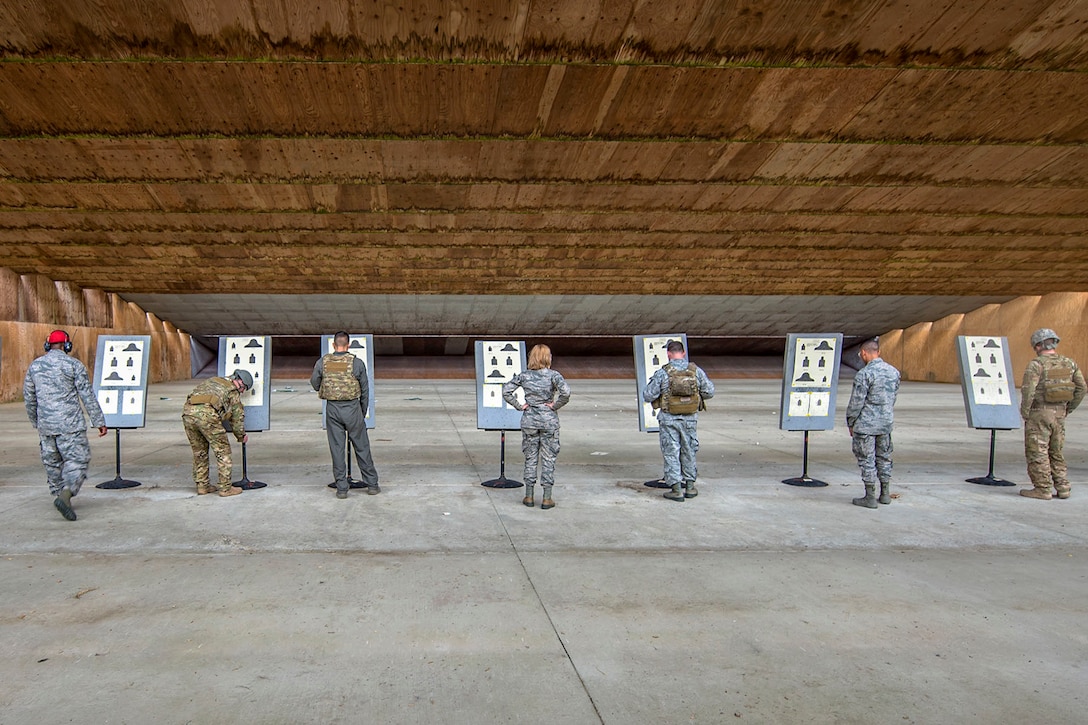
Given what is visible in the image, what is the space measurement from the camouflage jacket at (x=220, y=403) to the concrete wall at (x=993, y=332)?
90.4 feet

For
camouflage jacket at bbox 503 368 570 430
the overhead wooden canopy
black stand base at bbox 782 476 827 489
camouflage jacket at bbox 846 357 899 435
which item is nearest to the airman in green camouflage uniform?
camouflage jacket at bbox 503 368 570 430

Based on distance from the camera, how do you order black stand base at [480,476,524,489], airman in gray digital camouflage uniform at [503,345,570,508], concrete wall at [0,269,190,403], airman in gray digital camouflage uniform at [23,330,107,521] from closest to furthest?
1. airman in gray digital camouflage uniform at [23,330,107,521]
2. airman in gray digital camouflage uniform at [503,345,570,508]
3. black stand base at [480,476,524,489]
4. concrete wall at [0,269,190,403]

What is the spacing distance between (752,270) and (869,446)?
53.7 ft

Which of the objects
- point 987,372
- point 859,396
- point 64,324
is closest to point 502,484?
point 859,396

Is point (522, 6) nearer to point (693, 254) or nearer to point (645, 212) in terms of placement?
point (645, 212)

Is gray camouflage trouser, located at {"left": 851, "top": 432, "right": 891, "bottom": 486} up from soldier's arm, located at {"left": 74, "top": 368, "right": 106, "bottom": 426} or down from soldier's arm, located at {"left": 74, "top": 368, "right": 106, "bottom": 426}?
down

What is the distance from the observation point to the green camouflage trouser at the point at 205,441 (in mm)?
7453

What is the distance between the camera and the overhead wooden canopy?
7.97 meters

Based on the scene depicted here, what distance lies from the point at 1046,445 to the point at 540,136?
851 cm

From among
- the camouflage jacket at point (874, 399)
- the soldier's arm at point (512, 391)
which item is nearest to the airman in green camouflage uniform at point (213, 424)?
the soldier's arm at point (512, 391)

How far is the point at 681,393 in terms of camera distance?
7.55 meters

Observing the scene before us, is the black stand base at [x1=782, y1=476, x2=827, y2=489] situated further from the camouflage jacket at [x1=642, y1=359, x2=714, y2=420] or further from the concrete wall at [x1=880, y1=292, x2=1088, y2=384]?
the concrete wall at [x1=880, y1=292, x2=1088, y2=384]

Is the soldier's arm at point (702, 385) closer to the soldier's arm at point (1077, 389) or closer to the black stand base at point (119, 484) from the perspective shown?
the soldier's arm at point (1077, 389)

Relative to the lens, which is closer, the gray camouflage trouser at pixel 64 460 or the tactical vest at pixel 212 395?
the gray camouflage trouser at pixel 64 460
